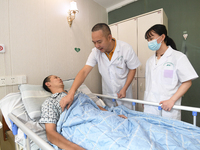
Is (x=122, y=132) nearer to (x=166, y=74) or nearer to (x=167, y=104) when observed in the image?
(x=167, y=104)

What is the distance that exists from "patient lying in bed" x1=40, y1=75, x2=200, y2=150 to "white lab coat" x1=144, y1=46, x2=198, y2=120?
20 centimetres

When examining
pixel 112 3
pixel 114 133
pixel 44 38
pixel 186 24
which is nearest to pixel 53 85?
pixel 44 38

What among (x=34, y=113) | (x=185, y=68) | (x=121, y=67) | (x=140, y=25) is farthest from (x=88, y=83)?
(x=185, y=68)

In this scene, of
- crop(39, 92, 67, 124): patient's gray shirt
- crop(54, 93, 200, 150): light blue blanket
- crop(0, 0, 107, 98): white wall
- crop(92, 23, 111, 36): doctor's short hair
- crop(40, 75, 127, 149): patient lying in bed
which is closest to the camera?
crop(54, 93, 200, 150): light blue blanket

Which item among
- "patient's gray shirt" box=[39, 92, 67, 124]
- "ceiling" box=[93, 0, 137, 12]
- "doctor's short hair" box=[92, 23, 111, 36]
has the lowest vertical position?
"patient's gray shirt" box=[39, 92, 67, 124]

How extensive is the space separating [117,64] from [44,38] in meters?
0.99

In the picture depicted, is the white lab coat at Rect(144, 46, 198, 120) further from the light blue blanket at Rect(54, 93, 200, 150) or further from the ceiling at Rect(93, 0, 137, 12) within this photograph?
the ceiling at Rect(93, 0, 137, 12)

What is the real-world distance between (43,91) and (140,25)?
167cm

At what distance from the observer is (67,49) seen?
1.79 metres

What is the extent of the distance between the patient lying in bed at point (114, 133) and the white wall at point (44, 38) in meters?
0.69

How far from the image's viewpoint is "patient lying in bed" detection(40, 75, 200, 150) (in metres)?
0.68

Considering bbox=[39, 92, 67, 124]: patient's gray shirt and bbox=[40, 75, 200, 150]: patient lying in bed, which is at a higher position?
bbox=[39, 92, 67, 124]: patient's gray shirt

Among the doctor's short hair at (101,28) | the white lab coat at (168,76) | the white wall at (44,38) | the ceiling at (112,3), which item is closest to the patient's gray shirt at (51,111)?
the white wall at (44,38)

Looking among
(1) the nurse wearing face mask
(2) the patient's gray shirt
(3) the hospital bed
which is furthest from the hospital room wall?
(2) the patient's gray shirt
